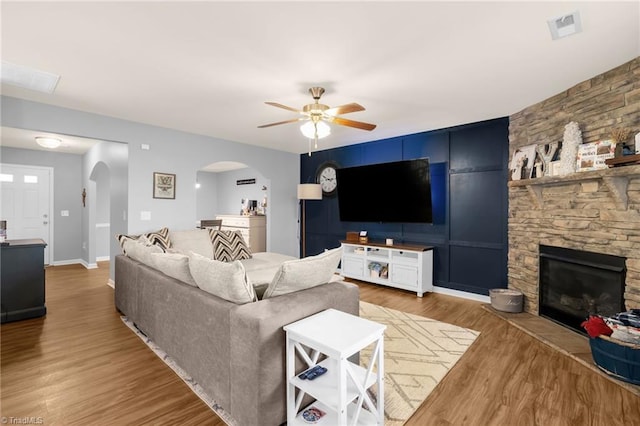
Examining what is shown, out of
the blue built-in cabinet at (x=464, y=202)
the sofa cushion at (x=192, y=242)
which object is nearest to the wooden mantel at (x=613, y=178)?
the blue built-in cabinet at (x=464, y=202)

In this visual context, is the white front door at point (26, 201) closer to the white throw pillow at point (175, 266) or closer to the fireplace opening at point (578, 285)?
the white throw pillow at point (175, 266)

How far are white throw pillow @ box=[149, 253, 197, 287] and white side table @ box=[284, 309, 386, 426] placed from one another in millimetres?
1018

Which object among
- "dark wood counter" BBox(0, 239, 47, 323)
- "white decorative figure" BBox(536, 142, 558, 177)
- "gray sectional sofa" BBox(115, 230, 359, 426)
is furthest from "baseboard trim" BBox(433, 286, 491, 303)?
"dark wood counter" BBox(0, 239, 47, 323)

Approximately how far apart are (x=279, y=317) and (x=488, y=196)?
145 inches

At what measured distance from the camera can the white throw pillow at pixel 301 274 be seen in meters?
1.97

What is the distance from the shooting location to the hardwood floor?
190cm

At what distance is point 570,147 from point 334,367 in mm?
3113

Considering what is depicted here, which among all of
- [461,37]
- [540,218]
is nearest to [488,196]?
[540,218]

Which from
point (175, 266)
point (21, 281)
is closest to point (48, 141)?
point (21, 281)

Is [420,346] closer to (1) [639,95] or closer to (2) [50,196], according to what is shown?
(1) [639,95]

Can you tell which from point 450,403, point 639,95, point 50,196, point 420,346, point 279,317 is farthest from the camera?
point 50,196

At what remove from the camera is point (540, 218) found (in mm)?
3545

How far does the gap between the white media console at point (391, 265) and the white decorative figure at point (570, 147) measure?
1.99 metres

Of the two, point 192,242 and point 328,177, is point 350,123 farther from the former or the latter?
point 328,177
